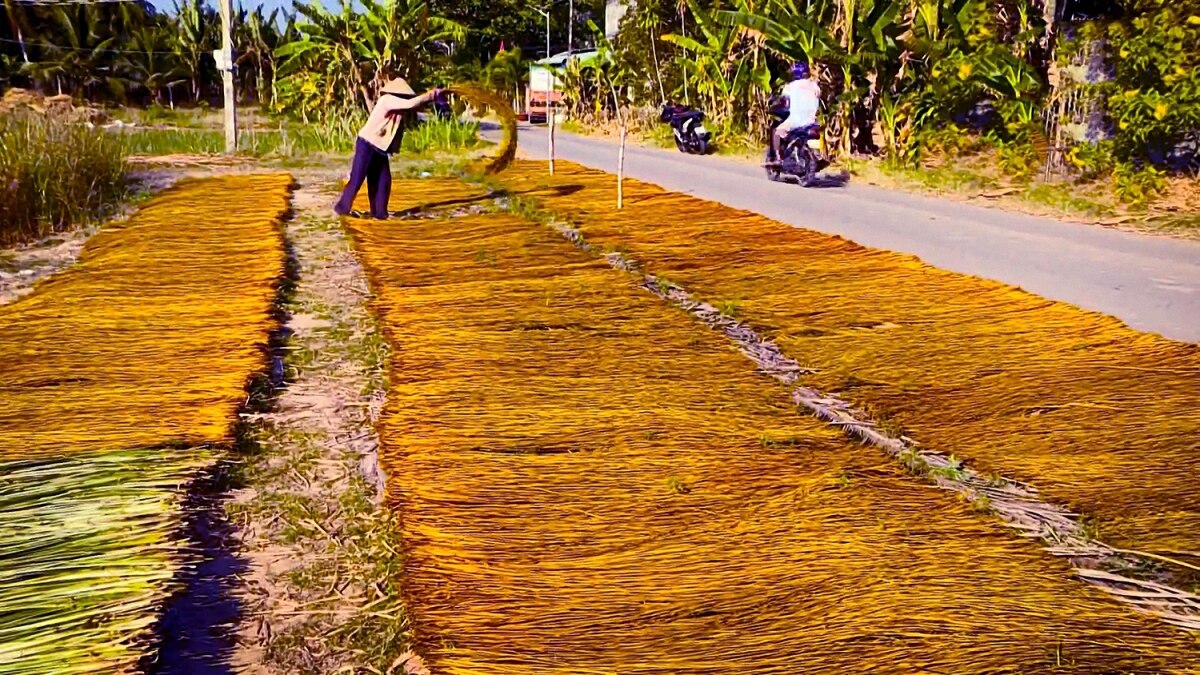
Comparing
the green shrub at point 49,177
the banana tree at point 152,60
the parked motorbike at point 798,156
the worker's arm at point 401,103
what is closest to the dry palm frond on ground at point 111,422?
the green shrub at point 49,177

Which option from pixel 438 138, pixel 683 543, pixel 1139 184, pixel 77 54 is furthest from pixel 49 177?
pixel 77 54

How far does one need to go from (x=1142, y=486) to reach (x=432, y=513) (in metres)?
1.89

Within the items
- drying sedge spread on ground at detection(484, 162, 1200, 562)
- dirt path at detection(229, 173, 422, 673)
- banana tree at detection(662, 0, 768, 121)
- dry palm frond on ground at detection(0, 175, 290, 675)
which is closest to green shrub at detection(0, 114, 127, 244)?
dry palm frond on ground at detection(0, 175, 290, 675)

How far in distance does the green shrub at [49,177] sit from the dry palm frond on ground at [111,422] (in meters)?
1.11

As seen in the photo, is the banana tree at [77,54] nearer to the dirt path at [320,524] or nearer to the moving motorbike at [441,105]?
the moving motorbike at [441,105]

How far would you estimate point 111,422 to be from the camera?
130 inches

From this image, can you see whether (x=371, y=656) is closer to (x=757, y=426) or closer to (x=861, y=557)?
(x=861, y=557)

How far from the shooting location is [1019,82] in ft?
32.2

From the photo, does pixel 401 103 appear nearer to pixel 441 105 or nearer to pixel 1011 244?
pixel 1011 244

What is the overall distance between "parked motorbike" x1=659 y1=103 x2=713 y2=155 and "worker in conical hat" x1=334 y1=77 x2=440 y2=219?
7438mm

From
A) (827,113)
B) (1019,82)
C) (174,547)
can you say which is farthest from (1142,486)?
(827,113)

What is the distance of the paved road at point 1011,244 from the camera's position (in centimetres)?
507

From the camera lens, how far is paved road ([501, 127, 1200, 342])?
507 cm

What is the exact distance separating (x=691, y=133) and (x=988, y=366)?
1138 centimetres
